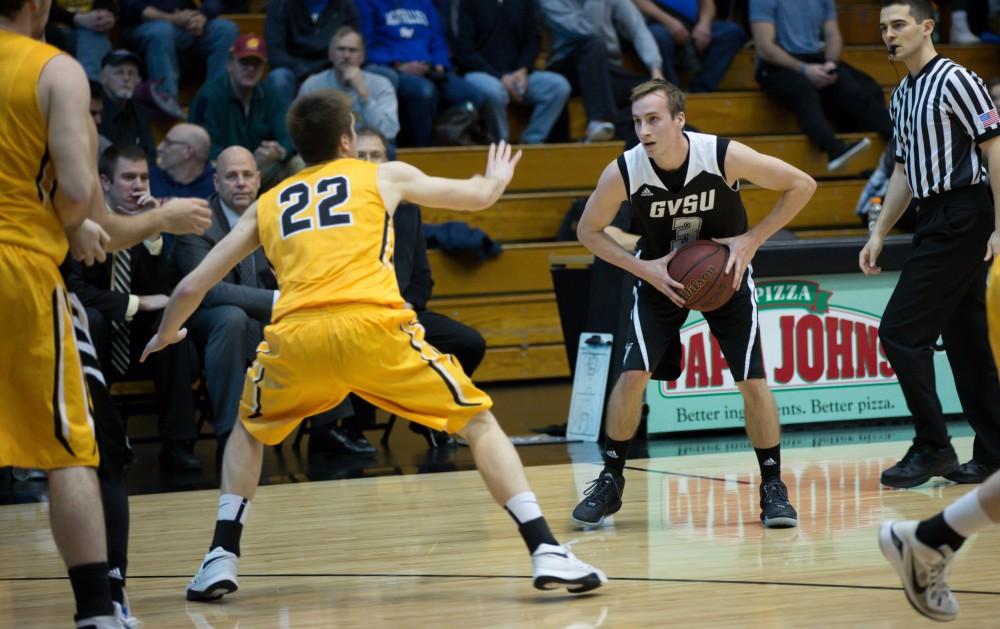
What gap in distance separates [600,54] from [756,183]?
5.91 m

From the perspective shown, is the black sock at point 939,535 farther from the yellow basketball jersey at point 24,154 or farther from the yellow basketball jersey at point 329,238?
the yellow basketball jersey at point 24,154

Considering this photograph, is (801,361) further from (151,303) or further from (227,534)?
(227,534)

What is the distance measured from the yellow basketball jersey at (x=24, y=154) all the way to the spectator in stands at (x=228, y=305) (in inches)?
139

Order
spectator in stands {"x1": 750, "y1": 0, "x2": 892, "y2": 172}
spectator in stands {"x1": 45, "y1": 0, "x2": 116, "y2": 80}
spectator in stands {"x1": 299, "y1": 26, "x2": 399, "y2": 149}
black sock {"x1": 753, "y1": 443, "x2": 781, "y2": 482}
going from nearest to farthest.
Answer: black sock {"x1": 753, "y1": 443, "x2": 781, "y2": 482}, spectator in stands {"x1": 299, "y1": 26, "x2": 399, "y2": 149}, spectator in stands {"x1": 45, "y1": 0, "x2": 116, "y2": 80}, spectator in stands {"x1": 750, "y1": 0, "x2": 892, "y2": 172}

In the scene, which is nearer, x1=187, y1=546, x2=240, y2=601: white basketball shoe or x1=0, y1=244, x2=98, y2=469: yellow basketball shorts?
x1=0, y1=244, x2=98, y2=469: yellow basketball shorts

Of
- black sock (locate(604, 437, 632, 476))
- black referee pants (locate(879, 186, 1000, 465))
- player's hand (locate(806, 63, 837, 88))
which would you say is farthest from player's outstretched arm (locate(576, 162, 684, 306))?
player's hand (locate(806, 63, 837, 88))

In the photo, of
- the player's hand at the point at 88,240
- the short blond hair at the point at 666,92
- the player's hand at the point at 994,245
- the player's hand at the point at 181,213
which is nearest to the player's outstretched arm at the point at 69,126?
the player's hand at the point at 88,240

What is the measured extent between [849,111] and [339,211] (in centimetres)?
795

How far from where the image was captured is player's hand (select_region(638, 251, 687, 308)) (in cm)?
488

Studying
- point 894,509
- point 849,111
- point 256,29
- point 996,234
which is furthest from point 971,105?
point 256,29

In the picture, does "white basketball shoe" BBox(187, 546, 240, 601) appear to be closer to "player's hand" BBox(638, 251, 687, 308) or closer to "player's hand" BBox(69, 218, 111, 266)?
"player's hand" BBox(69, 218, 111, 266)

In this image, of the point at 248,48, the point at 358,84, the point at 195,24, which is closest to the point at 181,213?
the point at 248,48

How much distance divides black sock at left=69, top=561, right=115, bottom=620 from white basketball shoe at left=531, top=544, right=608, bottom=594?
1203 millimetres

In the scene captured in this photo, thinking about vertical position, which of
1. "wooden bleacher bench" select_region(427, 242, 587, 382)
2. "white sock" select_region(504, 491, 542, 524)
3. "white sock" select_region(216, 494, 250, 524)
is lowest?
"wooden bleacher bench" select_region(427, 242, 587, 382)
